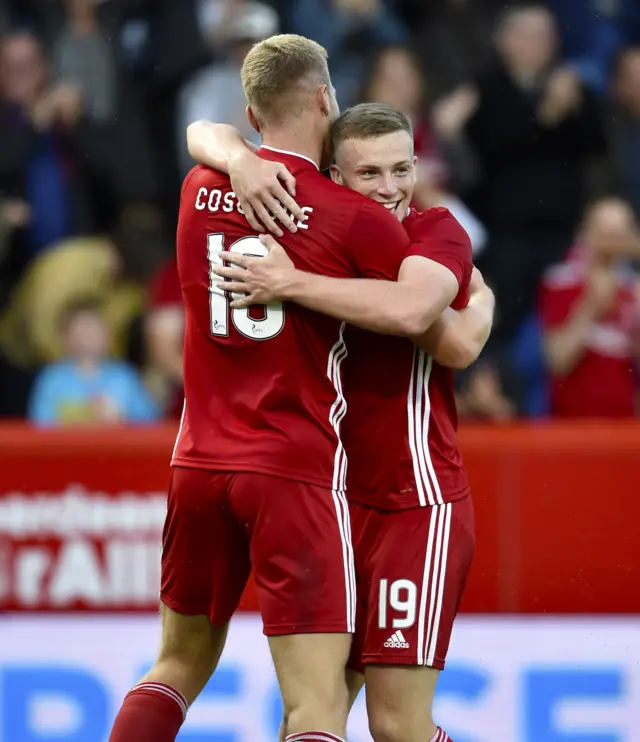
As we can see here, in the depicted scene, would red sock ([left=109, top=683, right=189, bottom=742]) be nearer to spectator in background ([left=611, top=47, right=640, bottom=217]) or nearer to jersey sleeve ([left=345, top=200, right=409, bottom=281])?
jersey sleeve ([left=345, top=200, right=409, bottom=281])

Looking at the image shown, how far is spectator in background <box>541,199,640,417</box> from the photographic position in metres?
7.47

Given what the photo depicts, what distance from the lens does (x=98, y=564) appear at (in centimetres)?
616

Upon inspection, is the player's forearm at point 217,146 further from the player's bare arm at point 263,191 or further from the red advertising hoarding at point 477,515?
the red advertising hoarding at point 477,515

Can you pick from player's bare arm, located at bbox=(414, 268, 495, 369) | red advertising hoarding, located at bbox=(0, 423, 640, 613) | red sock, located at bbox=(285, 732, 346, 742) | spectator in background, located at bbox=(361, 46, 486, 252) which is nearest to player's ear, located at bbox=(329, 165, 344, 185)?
player's bare arm, located at bbox=(414, 268, 495, 369)

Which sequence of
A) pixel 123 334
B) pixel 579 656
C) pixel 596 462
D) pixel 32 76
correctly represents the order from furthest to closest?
pixel 32 76, pixel 123 334, pixel 596 462, pixel 579 656

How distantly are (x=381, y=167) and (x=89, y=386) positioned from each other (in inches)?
149

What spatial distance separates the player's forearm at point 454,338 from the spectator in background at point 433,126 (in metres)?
3.83

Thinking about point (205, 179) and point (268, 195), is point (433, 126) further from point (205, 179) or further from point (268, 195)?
point (268, 195)

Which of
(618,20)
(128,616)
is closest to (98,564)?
(128,616)

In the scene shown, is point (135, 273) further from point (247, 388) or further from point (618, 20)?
point (247, 388)

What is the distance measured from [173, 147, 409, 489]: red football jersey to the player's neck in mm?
18

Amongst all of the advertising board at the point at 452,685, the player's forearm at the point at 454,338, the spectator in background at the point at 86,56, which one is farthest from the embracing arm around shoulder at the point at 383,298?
the spectator in background at the point at 86,56

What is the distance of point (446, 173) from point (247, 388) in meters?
4.46

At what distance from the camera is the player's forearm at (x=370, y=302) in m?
3.81
